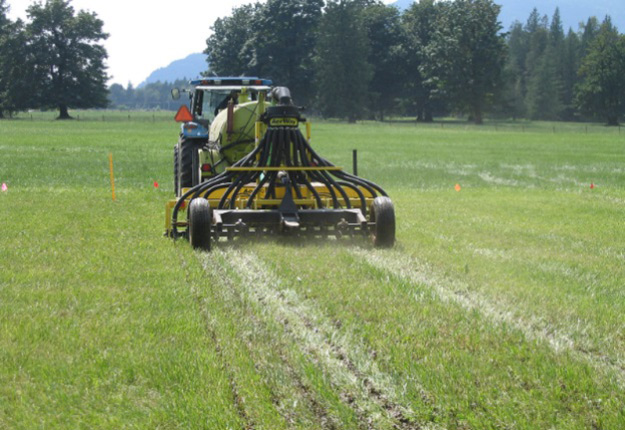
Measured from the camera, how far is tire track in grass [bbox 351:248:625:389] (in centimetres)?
528

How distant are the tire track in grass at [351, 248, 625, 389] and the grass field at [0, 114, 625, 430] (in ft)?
0.08

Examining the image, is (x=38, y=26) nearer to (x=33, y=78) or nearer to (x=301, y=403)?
(x=33, y=78)

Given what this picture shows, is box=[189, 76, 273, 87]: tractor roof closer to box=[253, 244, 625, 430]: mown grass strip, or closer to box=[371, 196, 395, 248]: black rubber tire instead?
box=[371, 196, 395, 248]: black rubber tire

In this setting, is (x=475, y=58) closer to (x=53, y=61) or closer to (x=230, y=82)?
(x=53, y=61)

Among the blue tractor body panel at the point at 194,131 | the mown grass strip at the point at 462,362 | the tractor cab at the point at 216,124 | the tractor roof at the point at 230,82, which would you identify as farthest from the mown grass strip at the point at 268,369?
the tractor roof at the point at 230,82

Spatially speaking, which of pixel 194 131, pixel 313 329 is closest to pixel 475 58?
pixel 194 131

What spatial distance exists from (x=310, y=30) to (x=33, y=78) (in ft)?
113

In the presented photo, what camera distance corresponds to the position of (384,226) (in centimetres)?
969

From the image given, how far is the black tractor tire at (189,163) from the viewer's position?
13.8 metres

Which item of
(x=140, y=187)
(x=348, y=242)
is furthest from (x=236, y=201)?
(x=140, y=187)

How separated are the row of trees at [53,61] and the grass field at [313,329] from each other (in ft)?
269

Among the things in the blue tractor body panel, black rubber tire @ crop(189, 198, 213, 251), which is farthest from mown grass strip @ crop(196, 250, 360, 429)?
the blue tractor body panel

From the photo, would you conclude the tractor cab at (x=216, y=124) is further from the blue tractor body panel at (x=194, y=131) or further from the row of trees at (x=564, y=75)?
the row of trees at (x=564, y=75)

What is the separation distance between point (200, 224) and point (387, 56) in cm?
9781
